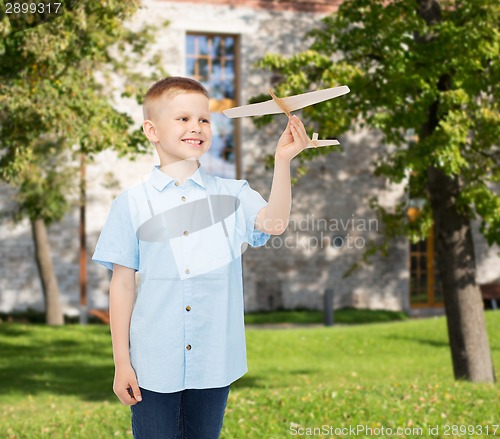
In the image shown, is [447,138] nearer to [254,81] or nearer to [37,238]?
[37,238]

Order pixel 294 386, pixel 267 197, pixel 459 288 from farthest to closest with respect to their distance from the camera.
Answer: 1. pixel 267 197
2. pixel 294 386
3. pixel 459 288

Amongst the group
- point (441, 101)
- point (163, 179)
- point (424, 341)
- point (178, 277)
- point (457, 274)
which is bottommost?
point (424, 341)

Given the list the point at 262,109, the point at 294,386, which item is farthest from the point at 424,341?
the point at 262,109

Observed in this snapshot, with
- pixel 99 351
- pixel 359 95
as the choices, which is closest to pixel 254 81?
pixel 99 351

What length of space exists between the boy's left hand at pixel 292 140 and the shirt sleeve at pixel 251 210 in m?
0.26

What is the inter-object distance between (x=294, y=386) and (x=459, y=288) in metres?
2.41

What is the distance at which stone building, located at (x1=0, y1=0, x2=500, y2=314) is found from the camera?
1959 centimetres

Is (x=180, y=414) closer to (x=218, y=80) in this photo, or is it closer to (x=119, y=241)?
(x=119, y=241)

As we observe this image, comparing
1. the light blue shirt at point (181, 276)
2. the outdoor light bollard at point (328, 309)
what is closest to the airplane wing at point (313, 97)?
the light blue shirt at point (181, 276)

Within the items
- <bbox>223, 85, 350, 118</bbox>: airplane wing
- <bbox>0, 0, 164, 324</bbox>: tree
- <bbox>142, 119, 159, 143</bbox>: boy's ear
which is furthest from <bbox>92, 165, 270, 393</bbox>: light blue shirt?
<bbox>0, 0, 164, 324</bbox>: tree

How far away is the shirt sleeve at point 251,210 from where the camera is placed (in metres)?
2.73

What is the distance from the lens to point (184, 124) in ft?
8.52

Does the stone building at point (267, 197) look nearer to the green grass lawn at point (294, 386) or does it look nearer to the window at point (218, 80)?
the window at point (218, 80)

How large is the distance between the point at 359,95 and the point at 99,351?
24.6ft
